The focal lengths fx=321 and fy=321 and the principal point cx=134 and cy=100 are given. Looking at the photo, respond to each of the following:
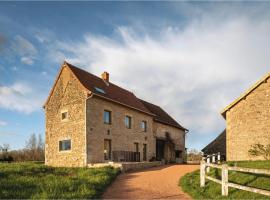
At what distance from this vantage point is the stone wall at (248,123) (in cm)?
2023

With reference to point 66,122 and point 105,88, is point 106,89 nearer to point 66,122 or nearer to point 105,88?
point 105,88

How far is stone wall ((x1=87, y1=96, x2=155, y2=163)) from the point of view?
2358 centimetres

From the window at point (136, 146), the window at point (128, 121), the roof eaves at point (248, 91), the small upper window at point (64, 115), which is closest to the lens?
the roof eaves at point (248, 91)

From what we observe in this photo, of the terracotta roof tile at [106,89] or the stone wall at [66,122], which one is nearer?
the stone wall at [66,122]

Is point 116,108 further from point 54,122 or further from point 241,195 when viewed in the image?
point 241,195

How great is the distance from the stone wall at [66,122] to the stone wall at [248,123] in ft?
33.9

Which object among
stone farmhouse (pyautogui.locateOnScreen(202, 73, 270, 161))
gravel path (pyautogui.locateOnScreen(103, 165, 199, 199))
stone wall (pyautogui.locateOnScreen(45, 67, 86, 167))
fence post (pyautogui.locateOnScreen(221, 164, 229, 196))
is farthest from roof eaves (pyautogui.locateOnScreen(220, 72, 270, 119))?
fence post (pyautogui.locateOnScreen(221, 164, 229, 196))

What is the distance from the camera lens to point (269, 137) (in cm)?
2000

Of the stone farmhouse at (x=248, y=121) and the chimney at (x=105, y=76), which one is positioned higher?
the chimney at (x=105, y=76)

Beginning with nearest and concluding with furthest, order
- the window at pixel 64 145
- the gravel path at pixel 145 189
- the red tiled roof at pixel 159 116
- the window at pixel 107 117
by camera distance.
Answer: the gravel path at pixel 145 189, the window at pixel 64 145, the window at pixel 107 117, the red tiled roof at pixel 159 116

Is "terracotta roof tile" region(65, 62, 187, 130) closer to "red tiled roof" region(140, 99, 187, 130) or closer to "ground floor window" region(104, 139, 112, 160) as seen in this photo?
"red tiled roof" region(140, 99, 187, 130)

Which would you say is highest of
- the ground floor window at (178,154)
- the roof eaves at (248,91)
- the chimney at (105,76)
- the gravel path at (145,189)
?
the chimney at (105,76)

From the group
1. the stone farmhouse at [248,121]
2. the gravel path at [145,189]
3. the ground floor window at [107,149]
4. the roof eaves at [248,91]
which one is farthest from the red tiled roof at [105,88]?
the gravel path at [145,189]

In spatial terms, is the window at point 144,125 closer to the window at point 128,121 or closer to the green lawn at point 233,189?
the window at point 128,121
